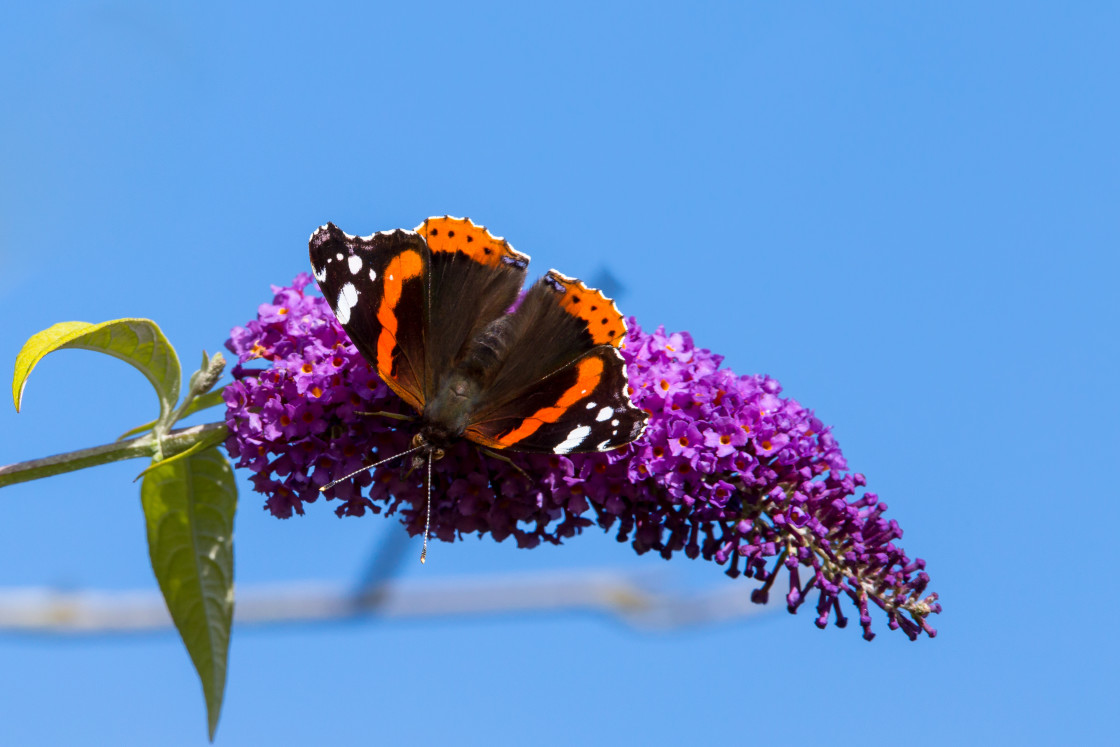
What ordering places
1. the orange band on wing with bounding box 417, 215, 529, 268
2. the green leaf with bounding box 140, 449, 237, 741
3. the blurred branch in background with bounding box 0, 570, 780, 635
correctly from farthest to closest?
the blurred branch in background with bounding box 0, 570, 780, 635
the green leaf with bounding box 140, 449, 237, 741
the orange band on wing with bounding box 417, 215, 529, 268

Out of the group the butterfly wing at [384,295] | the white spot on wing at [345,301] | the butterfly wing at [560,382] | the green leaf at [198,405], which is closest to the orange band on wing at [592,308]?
the butterfly wing at [560,382]

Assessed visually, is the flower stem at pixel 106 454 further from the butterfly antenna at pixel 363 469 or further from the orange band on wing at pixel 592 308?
the orange band on wing at pixel 592 308

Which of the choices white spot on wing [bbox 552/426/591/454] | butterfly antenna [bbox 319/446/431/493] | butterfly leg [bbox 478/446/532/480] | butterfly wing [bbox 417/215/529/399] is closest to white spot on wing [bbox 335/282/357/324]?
butterfly wing [bbox 417/215/529/399]

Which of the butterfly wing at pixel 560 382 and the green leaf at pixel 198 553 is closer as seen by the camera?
the butterfly wing at pixel 560 382

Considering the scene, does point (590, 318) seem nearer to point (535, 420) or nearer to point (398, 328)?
point (535, 420)

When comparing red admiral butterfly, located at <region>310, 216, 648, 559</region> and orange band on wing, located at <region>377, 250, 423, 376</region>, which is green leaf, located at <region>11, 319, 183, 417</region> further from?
orange band on wing, located at <region>377, 250, 423, 376</region>

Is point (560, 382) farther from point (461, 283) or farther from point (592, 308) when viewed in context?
point (461, 283)

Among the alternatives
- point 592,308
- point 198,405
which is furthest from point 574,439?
point 198,405

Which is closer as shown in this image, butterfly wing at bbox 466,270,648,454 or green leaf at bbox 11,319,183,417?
green leaf at bbox 11,319,183,417

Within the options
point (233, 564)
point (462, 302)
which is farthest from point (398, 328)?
point (233, 564)
